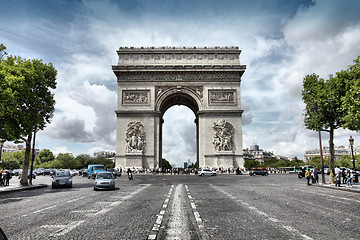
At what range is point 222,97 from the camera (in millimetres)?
43156

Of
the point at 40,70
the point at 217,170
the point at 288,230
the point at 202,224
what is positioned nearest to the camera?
the point at 288,230

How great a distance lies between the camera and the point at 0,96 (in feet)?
56.6

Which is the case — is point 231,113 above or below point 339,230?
above

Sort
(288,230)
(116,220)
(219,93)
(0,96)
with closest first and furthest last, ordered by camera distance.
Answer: (288,230), (116,220), (0,96), (219,93)

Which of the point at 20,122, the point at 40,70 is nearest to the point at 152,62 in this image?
the point at 40,70

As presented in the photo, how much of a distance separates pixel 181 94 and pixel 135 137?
406 inches

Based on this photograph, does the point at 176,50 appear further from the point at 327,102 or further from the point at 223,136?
the point at 327,102

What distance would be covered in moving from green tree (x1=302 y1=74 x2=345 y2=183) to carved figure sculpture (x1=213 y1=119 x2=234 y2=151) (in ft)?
58.2

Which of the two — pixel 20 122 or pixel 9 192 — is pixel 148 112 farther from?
pixel 9 192

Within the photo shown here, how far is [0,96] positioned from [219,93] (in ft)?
104

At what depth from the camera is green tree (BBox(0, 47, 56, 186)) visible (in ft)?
60.6

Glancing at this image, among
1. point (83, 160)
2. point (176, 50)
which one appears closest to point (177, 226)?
point (176, 50)

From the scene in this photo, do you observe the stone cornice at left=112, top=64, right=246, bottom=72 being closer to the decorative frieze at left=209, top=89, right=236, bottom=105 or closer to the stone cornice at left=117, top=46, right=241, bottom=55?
the stone cornice at left=117, top=46, right=241, bottom=55

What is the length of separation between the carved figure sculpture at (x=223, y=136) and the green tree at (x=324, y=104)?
58.2 feet
